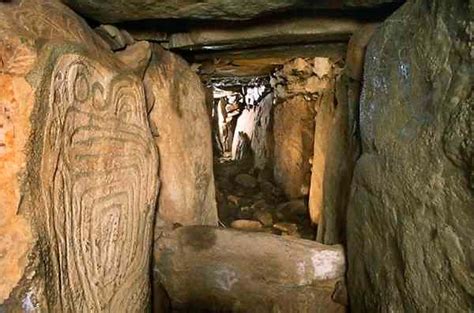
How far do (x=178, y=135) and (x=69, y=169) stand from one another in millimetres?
1137

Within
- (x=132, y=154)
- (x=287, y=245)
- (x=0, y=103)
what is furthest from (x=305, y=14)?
(x=0, y=103)

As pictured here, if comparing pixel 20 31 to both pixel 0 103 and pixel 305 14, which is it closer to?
pixel 0 103

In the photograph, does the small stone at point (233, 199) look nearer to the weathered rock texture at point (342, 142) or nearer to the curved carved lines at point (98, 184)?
the weathered rock texture at point (342, 142)

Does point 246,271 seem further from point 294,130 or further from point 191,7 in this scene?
point 294,130

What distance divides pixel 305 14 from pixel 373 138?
70cm

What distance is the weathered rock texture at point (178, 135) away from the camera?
2152 millimetres

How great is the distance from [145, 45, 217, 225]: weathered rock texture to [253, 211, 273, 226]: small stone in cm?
164

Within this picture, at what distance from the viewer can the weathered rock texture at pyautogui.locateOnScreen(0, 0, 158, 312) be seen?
0.98 meters

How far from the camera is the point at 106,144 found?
141 cm

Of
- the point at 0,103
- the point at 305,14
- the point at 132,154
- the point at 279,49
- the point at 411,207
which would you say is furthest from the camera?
the point at 279,49

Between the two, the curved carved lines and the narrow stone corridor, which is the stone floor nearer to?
the narrow stone corridor

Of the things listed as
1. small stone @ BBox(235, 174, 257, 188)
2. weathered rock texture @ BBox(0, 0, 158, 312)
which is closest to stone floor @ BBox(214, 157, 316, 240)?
small stone @ BBox(235, 174, 257, 188)

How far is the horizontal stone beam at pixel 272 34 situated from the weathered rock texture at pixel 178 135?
230 millimetres

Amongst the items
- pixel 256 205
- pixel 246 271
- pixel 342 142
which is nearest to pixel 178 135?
pixel 246 271
